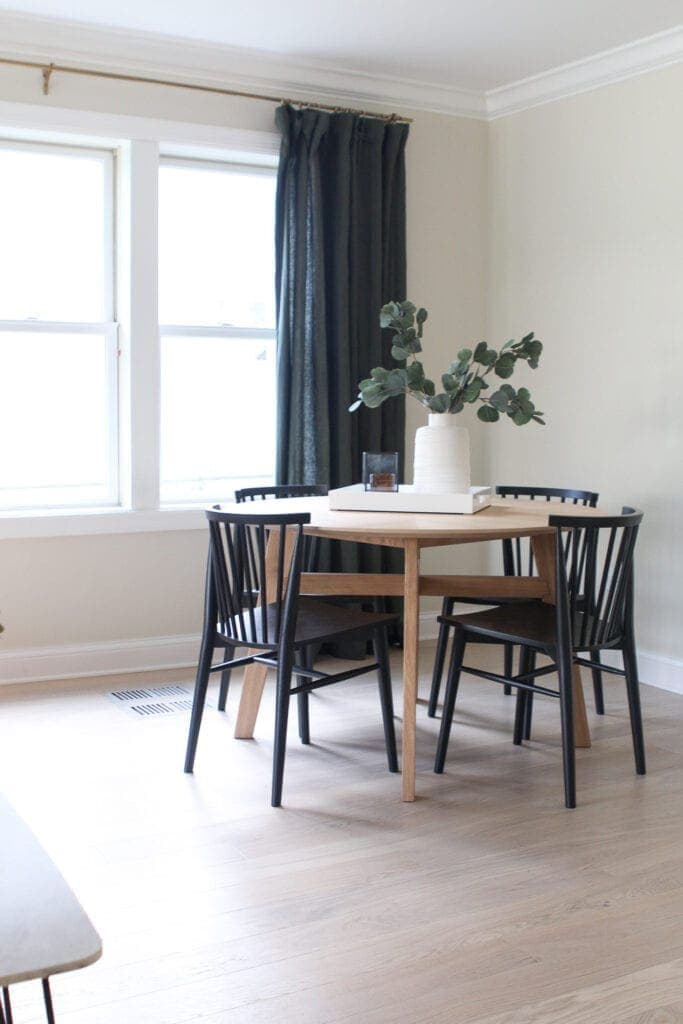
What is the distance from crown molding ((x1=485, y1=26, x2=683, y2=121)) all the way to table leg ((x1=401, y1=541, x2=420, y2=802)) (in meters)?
2.39

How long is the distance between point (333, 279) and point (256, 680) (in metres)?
1.94

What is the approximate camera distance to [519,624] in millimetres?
3387

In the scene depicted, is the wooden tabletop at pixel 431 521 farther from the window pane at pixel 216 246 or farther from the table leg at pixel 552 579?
the window pane at pixel 216 246

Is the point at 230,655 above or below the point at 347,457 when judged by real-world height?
below

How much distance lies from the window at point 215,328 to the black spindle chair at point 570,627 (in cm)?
176

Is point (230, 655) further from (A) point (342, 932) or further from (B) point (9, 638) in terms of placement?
(A) point (342, 932)

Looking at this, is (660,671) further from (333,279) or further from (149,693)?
(333,279)

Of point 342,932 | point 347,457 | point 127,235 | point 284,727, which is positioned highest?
point 127,235

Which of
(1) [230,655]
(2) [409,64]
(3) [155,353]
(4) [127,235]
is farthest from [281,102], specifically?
(1) [230,655]

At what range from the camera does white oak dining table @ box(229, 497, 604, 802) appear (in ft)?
10.4

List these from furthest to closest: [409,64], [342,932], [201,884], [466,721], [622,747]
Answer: [409,64]
[466,721]
[622,747]
[201,884]
[342,932]

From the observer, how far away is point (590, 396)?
15.5 feet

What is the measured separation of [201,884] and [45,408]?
2480 millimetres

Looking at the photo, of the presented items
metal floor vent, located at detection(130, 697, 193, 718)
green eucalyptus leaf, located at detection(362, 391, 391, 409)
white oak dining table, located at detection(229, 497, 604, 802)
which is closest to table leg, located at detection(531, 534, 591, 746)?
white oak dining table, located at detection(229, 497, 604, 802)
